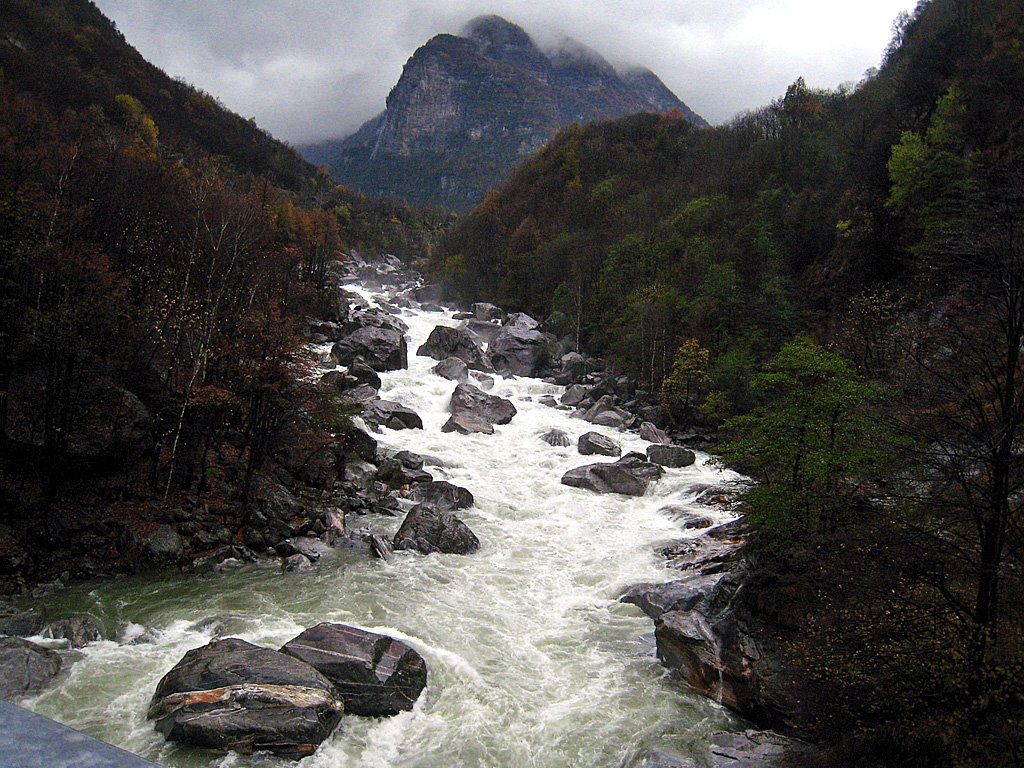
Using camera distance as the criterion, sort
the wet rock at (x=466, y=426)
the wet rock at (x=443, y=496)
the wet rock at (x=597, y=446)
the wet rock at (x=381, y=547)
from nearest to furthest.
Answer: the wet rock at (x=381, y=547) < the wet rock at (x=443, y=496) < the wet rock at (x=597, y=446) < the wet rock at (x=466, y=426)

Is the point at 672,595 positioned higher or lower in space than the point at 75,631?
higher

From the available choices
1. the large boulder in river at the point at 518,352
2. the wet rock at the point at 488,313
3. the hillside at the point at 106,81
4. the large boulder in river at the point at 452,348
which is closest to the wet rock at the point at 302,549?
the large boulder in river at the point at 452,348

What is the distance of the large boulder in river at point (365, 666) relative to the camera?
10.8m

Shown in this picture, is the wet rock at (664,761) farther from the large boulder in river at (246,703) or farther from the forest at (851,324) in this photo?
the large boulder in river at (246,703)

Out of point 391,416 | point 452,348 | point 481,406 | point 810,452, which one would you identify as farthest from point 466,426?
point 810,452

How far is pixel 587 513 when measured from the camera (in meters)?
22.5

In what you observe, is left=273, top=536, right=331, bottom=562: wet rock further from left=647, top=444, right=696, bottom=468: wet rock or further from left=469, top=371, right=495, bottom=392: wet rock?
left=469, top=371, right=495, bottom=392: wet rock

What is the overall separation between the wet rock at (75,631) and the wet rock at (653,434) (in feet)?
83.0

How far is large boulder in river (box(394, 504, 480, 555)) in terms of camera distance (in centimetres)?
1845

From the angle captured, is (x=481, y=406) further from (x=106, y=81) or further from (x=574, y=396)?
(x=106, y=81)

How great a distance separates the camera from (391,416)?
30453 millimetres

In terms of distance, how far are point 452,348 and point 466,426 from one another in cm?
1459

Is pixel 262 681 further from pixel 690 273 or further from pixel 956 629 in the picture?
pixel 690 273

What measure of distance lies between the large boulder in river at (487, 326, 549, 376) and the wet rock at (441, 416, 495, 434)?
47.0ft
